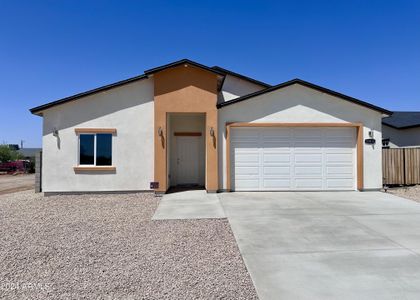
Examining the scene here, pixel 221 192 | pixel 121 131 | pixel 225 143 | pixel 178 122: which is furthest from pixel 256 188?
pixel 121 131

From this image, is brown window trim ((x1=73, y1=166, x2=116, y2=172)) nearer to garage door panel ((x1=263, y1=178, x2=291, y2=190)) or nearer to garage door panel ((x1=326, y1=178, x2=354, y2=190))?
garage door panel ((x1=263, y1=178, x2=291, y2=190))

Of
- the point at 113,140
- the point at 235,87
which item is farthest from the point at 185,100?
the point at 235,87

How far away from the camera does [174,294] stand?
134 inches

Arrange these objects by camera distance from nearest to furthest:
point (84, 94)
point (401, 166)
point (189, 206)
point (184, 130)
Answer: point (189, 206)
point (84, 94)
point (401, 166)
point (184, 130)

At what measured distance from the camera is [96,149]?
11227 millimetres

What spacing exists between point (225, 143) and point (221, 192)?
207cm

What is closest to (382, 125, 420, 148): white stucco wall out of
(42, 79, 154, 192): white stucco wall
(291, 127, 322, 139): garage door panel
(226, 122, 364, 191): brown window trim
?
(226, 122, 364, 191): brown window trim

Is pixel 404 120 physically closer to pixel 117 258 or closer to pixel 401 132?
pixel 401 132

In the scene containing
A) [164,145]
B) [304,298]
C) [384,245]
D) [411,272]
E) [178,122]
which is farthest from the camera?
Answer: [178,122]

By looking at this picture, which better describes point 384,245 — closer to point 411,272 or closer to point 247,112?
point 411,272

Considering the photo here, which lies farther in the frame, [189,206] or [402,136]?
[402,136]

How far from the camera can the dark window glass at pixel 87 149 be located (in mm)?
11180

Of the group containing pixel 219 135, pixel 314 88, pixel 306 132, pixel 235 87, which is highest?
pixel 235 87

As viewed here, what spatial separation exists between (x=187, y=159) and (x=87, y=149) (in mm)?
4775
